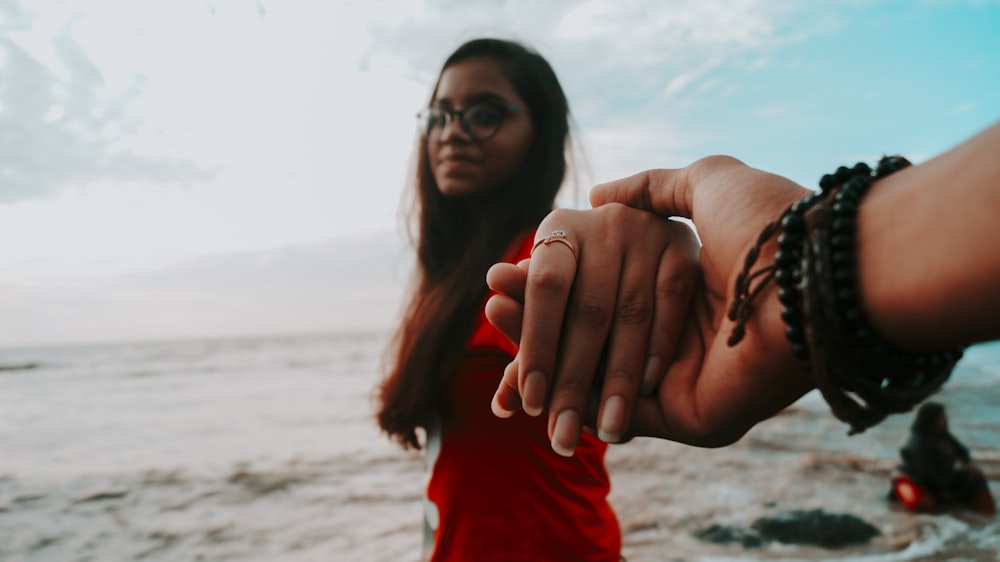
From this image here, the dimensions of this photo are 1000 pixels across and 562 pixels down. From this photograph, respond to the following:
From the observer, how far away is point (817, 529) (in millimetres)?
5949

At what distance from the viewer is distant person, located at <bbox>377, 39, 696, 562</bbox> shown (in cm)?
217

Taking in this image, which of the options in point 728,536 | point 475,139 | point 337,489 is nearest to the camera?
point 475,139

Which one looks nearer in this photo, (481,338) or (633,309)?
(633,309)

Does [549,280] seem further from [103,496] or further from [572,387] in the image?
[103,496]

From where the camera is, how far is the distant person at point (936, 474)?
6496 mm

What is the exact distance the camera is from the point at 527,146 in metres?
2.78

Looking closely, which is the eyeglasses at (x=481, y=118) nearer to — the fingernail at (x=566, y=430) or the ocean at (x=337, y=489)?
the ocean at (x=337, y=489)

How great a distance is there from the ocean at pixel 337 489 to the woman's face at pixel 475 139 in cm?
107

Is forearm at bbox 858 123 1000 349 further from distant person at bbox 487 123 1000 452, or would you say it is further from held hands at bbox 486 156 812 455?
held hands at bbox 486 156 812 455

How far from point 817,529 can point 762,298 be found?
628 cm

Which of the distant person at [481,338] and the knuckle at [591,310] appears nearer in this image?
the knuckle at [591,310]

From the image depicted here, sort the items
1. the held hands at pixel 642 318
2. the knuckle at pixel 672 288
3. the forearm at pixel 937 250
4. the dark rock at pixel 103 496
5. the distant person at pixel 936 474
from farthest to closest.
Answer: the dark rock at pixel 103 496 → the distant person at pixel 936 474 → the knuckle at pixel 672 288 → the held hands at pixel 642 318 → the forearm at pixel 937 250

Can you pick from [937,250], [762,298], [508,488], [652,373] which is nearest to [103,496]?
[508,488]

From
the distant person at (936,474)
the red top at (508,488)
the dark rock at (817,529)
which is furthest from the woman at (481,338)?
the distant person at (936,474)
